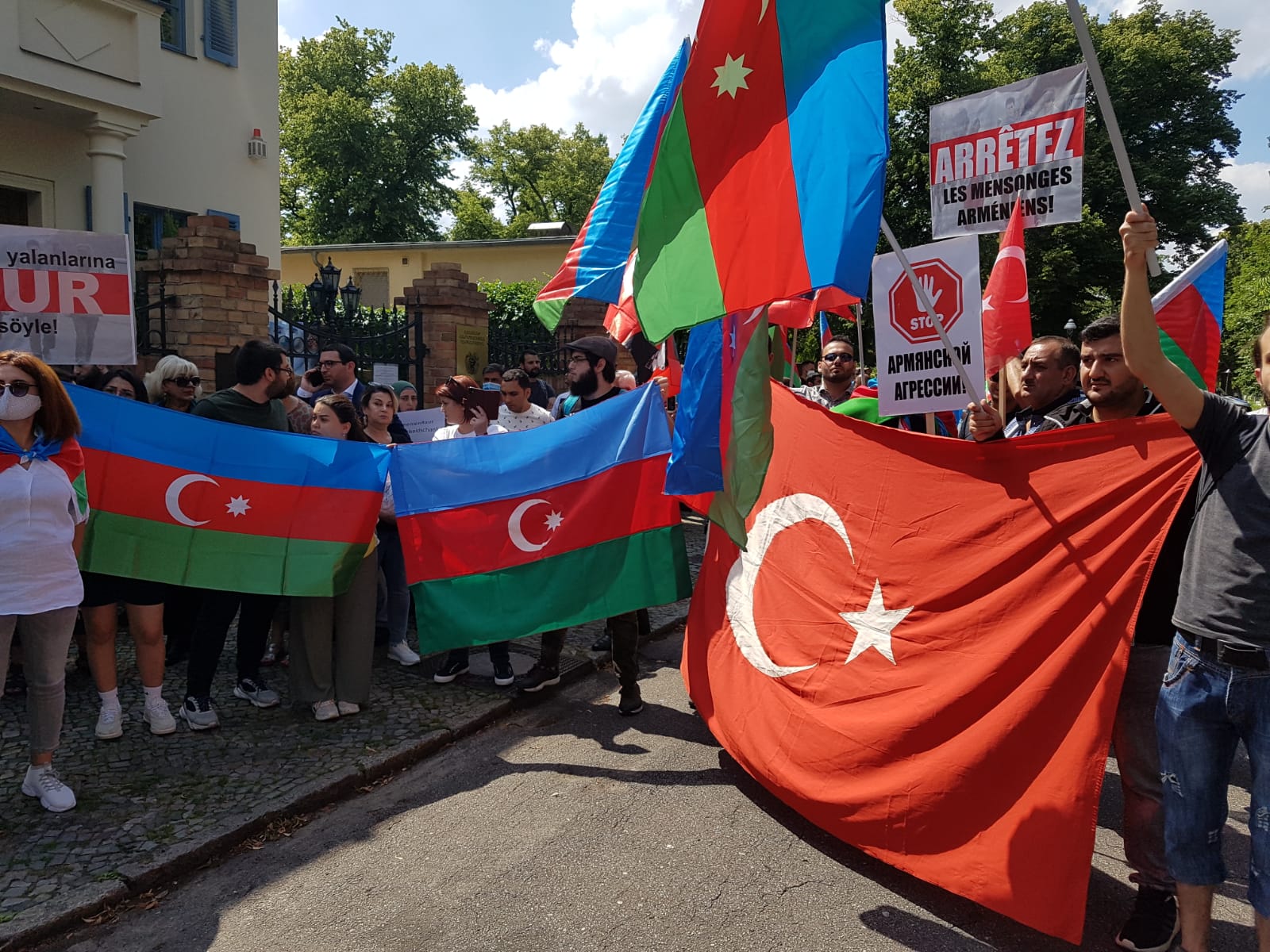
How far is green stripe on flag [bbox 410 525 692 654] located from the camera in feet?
17.0

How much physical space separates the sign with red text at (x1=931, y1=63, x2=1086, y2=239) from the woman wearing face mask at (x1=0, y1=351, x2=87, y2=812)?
4351 mm

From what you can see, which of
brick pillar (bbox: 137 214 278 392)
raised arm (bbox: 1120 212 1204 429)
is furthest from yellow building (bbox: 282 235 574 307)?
raised arm (bbox: 1120 212 1204 429)

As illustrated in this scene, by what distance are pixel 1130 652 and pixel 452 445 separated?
11.7 feet

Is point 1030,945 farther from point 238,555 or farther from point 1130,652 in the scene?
point 238,555

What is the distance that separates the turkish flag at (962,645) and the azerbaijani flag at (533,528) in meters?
1.18

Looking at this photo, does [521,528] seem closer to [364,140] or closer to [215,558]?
[215,558]

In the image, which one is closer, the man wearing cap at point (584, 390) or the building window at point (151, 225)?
the man wearing cap at point (584, 390)

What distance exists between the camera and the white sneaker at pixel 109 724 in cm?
471

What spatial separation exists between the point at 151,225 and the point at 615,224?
11.0m

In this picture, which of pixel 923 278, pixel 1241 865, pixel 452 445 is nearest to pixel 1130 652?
pixel 1241 865

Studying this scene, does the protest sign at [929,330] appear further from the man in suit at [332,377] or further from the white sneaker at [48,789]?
the man in suit at [332,377]

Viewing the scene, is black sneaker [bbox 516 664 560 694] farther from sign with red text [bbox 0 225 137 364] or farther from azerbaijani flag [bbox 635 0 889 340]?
sign with red text [bbox 0 225 137 364]

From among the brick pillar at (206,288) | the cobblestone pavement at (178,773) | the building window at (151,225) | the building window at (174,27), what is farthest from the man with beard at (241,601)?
the building window at (174,27)

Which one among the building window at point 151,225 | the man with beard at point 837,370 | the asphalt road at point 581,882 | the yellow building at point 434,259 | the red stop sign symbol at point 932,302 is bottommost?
the asphalt road at point 581,882
